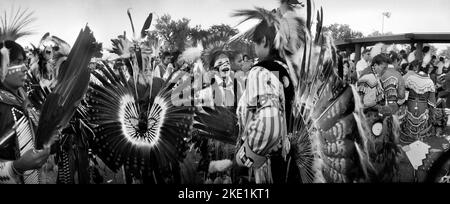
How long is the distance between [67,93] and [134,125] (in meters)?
0.51

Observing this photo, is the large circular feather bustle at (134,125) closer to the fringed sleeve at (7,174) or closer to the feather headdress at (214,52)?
the feather headdress at (214,52)

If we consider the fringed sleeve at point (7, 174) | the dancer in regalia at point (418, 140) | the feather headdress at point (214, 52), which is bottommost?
the fringed sleeve at point (7, 174)

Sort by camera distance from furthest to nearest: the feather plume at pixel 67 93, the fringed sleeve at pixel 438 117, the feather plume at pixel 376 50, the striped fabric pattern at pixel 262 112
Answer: the fringed sleeve at pixel 438 117 → the feather plume at pixel 376 50 → the feather plume at pixel 67 93 → the striped fabric pattern at pixel 262 112

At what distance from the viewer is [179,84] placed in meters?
3.86

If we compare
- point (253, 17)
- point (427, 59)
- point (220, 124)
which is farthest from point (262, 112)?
point (427, 59)

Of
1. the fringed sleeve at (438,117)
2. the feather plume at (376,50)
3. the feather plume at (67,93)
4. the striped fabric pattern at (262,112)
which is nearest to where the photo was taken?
the striped fabric pattern at (262,112)

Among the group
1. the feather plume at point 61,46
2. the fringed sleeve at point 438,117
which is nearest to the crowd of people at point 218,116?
the feather plume at point 61,46

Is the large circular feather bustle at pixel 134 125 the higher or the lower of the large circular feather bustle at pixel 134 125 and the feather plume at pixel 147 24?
the lower

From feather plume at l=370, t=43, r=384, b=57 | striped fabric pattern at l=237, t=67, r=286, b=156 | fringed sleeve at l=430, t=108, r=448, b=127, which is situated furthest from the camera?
fringed sleeve at l=430, t=108, r=448, b=127

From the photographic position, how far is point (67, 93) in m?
3.88

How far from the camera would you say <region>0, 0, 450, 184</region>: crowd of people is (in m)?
3.81

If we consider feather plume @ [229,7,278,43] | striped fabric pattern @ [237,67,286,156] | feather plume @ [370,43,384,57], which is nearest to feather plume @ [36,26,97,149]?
feather plume @ [229,7,278,43]

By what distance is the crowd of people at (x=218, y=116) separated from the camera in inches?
150

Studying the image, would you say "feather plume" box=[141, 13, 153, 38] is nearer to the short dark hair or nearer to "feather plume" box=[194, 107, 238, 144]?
"feather plume" box=[194, 107, 238, 144]
